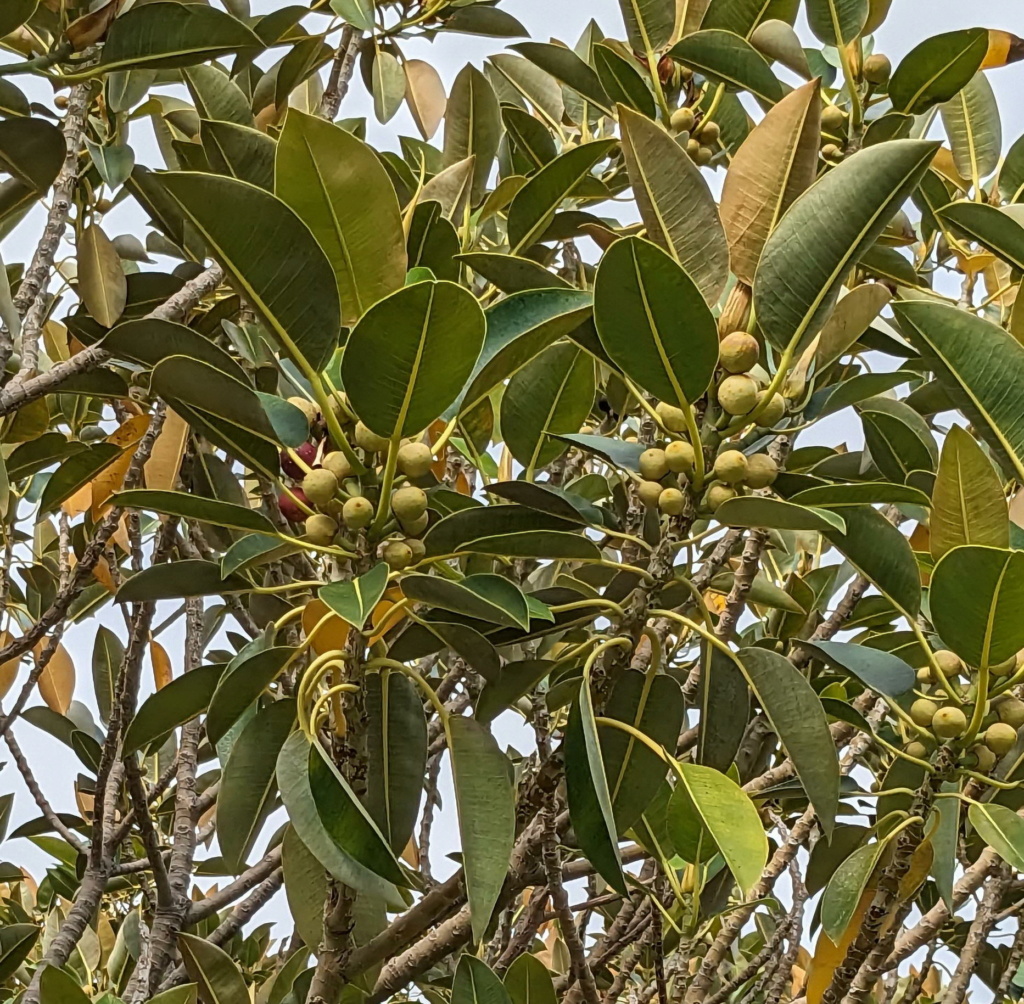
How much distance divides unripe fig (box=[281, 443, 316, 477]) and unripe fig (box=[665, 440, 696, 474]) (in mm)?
271

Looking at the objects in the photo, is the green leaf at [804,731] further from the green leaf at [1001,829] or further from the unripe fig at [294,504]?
the unripe fig at [294,504]

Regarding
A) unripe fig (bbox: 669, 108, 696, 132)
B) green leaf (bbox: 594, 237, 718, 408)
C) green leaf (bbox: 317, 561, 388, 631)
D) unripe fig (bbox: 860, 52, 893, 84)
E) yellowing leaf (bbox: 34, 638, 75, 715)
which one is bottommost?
yellowing leaf (bbox: 34, 638, 75, 715)

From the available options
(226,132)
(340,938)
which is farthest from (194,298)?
(340,938)

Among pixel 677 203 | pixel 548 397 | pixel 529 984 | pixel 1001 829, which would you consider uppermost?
pixel 677 203

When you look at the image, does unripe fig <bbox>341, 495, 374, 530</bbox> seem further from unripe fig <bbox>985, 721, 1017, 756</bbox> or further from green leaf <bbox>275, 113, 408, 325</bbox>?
unripe fig <bbox>985, 721, 1017, 756</bbox>

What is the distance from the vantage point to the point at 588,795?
2.81ft

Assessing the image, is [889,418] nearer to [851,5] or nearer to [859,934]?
[859,934]

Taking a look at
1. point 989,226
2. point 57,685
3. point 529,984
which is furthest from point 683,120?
point 57,685

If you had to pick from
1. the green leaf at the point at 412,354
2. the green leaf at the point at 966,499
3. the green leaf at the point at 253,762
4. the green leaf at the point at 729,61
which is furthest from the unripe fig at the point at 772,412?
the green leaf at the point at 729,61

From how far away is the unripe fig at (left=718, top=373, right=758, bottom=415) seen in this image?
81 centimetres

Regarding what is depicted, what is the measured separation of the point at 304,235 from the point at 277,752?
45cm

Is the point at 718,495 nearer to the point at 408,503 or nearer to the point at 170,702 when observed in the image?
the point at 408,503

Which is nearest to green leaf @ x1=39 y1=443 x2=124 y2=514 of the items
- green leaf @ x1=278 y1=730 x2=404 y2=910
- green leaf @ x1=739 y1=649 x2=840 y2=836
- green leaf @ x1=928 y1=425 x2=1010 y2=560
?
green leaf @ x1=278 y1=730 x2=404 y2=910

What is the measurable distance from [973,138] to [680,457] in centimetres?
102
